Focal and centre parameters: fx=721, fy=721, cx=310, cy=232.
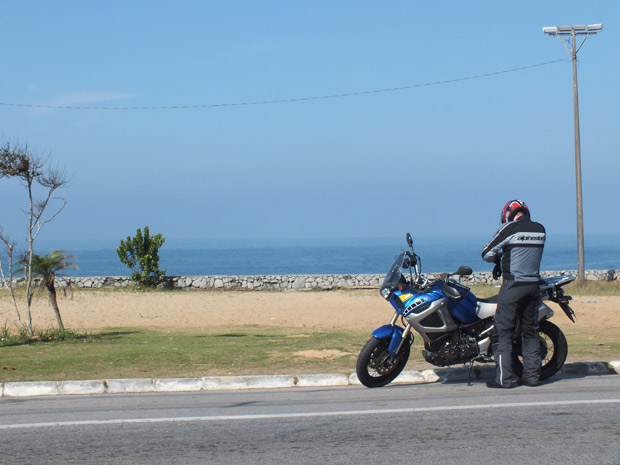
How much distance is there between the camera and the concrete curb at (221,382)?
8.51 meters

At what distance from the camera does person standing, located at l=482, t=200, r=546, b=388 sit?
25.9 feet

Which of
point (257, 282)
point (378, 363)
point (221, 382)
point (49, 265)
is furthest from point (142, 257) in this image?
point (378, 363)

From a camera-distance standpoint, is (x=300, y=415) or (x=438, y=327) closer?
(x=300, y=415)

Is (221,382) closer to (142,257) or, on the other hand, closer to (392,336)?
(392,336)

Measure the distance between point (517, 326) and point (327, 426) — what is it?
2847 mm

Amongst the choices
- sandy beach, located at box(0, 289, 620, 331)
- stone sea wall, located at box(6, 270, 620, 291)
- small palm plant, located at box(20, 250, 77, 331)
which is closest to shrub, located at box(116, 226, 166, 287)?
stone sea wall, located at box(6, 270, 620, 291)

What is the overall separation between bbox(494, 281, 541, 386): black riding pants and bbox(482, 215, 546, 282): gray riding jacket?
4.8 inches

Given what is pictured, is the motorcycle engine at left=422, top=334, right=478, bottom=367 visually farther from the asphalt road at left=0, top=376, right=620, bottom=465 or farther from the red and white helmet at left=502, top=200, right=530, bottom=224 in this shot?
the red and white helmet at left=502, top=200, right=530, bottom=224

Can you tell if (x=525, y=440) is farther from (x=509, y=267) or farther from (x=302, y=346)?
(x=302, y=346)

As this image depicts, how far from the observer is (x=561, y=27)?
27797mm

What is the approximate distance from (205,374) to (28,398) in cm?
227

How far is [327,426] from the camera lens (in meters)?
6.29

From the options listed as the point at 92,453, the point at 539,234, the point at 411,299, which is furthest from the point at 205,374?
the point at 539,234

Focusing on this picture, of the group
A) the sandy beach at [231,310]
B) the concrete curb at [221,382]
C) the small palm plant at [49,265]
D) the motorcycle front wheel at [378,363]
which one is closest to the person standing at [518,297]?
the concrete curb at [221,382]
